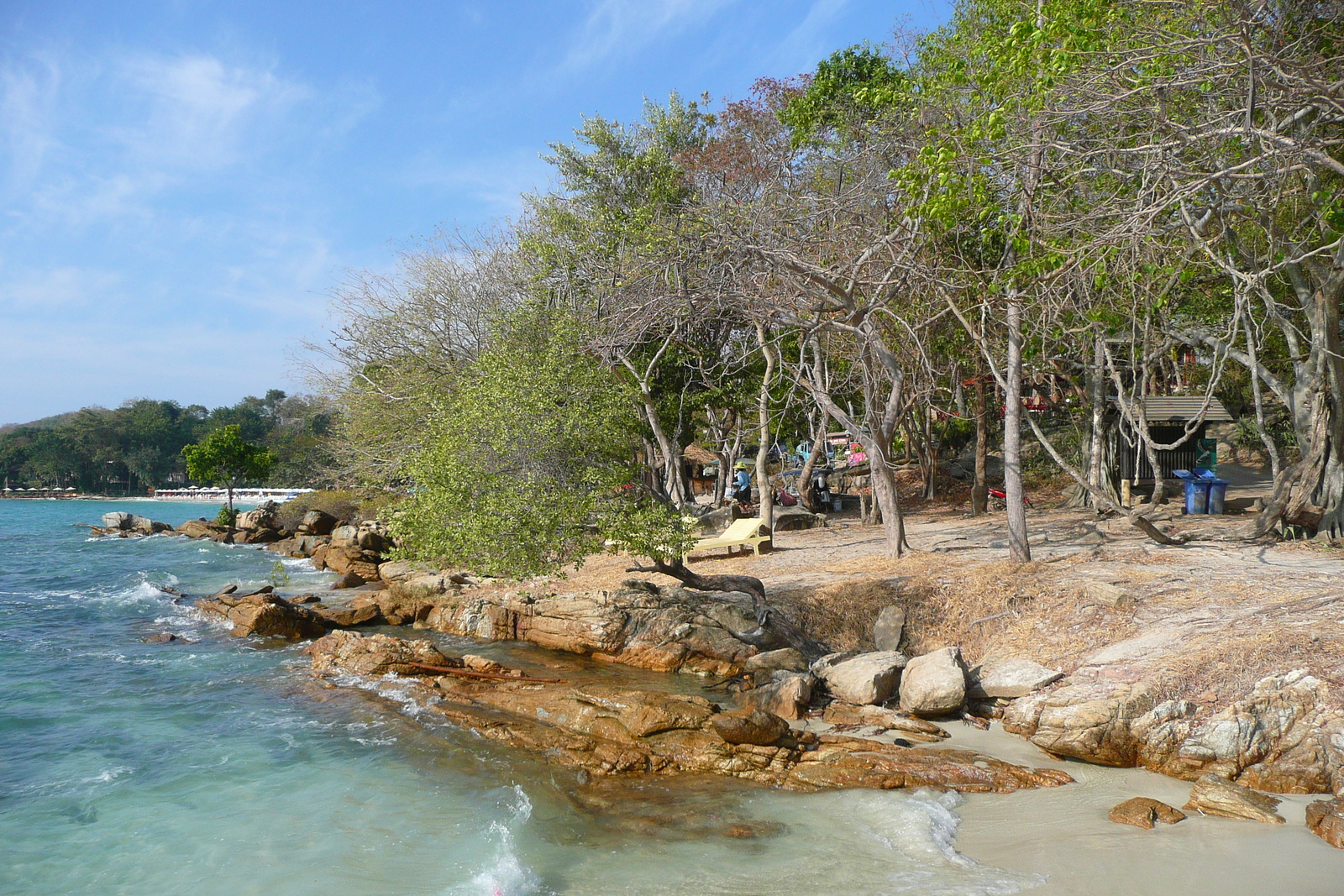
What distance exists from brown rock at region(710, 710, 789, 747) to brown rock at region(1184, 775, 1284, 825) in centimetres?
334

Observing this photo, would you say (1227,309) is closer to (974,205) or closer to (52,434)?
(974,205)

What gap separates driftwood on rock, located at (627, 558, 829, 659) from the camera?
10992mm

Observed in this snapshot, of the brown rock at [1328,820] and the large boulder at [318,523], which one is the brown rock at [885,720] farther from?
the large boulder at [318,523]

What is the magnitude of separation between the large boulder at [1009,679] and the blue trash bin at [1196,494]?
35.6 ft

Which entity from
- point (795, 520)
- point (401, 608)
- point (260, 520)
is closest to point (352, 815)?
point (401, 608)

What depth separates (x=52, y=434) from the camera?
279ft

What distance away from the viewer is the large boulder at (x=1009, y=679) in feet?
27.9

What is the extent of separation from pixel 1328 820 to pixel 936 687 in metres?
3.34

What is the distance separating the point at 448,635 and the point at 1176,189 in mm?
11751

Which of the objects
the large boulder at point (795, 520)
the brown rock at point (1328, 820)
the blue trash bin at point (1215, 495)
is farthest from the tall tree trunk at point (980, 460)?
the brown rock at point (1328, 820)

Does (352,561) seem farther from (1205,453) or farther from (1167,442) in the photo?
(1205,453)

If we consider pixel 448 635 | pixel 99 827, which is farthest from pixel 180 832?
pixel 448 635

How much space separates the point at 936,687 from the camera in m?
8.57

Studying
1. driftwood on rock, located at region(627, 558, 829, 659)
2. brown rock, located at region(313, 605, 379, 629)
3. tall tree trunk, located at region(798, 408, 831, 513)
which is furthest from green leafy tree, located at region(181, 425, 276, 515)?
driftwood on rock, located at region(627, 558, 829, 659)
